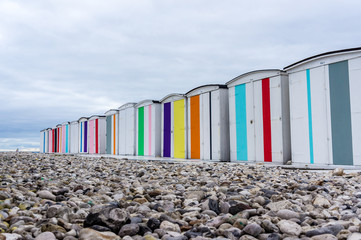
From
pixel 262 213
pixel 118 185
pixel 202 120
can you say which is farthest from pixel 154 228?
pixel 202 120

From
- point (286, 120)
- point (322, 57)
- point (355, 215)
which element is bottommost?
point (355, 215)

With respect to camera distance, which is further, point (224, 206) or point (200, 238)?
point (224, 206)

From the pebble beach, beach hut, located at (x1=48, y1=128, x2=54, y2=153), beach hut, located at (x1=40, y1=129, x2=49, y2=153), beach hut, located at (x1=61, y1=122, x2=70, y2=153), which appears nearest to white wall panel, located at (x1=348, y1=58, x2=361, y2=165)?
the pebble beach

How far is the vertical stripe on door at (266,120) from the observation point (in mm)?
8523

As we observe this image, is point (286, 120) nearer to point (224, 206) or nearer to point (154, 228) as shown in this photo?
point (224, 206)

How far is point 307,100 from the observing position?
301 inches

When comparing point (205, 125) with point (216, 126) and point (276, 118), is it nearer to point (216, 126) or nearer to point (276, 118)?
point (216, 126)

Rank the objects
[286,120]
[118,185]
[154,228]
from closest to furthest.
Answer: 1. [154,228]
2. [118,185]
3. [286,120]

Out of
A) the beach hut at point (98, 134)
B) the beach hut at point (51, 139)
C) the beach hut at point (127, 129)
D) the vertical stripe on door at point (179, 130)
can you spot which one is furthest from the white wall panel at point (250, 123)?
the beach hut at point (51, 139)

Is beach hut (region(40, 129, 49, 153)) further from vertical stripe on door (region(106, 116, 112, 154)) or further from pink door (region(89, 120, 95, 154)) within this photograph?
vertical stripe on door (region(106, 116, 112, 154))

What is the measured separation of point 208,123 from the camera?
10578 mm

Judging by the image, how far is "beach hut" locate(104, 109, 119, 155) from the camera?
Answer: 16.9 meters

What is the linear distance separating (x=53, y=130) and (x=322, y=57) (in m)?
24.1

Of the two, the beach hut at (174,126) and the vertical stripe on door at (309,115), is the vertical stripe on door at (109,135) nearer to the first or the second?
the beach hut at (174,126)
